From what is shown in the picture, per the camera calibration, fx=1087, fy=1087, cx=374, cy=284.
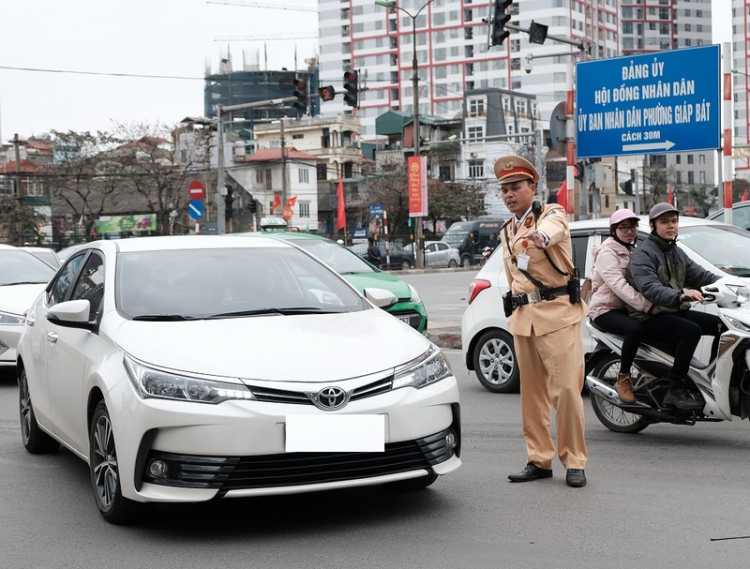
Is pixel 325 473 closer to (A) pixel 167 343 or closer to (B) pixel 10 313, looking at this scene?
(A) pixel 167 343

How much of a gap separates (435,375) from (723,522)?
1.59m

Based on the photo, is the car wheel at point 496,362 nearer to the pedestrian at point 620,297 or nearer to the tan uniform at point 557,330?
the pedestrian at point 620,297

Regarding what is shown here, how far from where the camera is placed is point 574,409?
6.18 m

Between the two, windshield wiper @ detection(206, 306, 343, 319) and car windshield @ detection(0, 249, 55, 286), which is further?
car windshield @ detection(0, 249, 55, 286)

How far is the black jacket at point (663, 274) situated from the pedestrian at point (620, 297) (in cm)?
8

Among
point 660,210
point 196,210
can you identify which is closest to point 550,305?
point 660,210

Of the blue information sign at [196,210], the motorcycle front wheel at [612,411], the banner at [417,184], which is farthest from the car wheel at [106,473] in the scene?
the banner at [417,184]

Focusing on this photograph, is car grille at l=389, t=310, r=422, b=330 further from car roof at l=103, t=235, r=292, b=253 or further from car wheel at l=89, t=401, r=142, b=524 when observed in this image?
car wheel at l=89, t=401, r=142, b=524

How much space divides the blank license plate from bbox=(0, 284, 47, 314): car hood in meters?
7.30

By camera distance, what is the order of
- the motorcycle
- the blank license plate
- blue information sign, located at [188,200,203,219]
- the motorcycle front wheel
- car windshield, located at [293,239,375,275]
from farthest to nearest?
blue information sign, located at [188,200,203,219], car windshield, located at [293,239,375,275], the motorcycle front wheel, the motorcycle, the blank license plate

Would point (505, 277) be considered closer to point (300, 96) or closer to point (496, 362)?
point (496, 362)

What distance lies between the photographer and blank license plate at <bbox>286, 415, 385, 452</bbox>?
4945 mm

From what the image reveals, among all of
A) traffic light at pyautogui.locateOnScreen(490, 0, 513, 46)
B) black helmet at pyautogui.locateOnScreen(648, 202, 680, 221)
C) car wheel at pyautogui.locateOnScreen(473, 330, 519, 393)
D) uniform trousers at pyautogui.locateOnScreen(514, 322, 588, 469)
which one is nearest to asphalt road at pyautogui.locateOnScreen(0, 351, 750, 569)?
uniform trousers at pyautogui.locateOnScreen(514, 322, 588, 469)

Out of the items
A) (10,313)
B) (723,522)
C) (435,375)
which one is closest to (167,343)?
(435,375)
